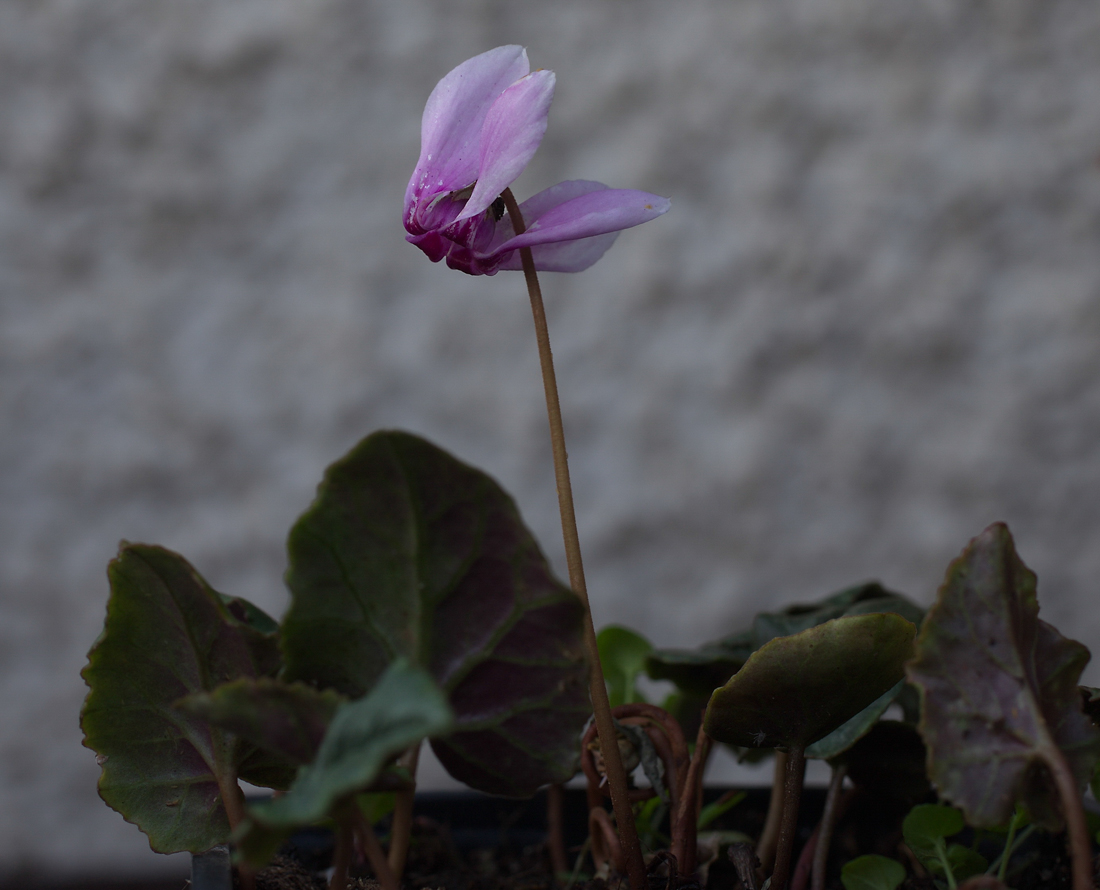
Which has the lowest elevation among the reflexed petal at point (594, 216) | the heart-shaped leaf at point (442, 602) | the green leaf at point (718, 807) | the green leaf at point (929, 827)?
the green leaf at point (929, 827)

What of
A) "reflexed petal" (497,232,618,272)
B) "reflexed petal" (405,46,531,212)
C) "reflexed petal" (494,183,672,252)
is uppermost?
"reflexed petal" (405,46,531,212)

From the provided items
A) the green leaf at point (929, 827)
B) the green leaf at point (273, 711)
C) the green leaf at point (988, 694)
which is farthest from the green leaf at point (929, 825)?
the green leaf at point (273, 711)

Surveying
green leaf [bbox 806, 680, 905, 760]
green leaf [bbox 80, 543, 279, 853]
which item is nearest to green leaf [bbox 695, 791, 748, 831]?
green leaf [bbox 806, 680, 905, 760]

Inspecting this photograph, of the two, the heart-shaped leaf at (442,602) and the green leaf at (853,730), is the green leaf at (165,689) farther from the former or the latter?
the green leaf at (853,730)

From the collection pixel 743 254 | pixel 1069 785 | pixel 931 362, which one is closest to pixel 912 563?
pixel 931 362

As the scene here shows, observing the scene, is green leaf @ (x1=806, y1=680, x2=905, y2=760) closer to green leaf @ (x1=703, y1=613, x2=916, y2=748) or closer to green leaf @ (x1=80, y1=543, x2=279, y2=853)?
green leaf @ (x1=703, y1=613, x2=916, y2=748)

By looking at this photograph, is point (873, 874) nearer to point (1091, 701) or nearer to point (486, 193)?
point (1091, 701)
